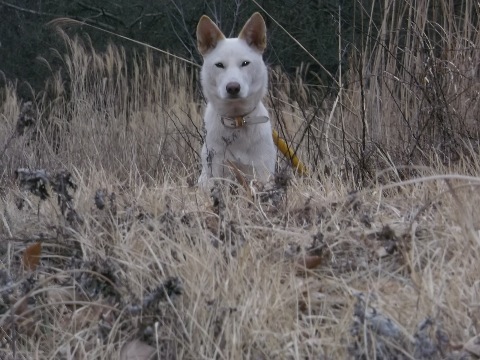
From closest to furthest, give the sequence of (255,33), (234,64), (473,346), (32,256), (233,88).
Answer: (473,346) < (32,256) < (233,88) < (234,64) < (255,33)

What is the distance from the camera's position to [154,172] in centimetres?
587

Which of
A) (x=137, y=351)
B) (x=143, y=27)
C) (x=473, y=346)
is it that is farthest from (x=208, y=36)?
(x=143, y=27)

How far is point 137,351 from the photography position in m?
2.84

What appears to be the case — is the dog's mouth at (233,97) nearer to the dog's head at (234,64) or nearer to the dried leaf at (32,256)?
the dog's head at (234,64)

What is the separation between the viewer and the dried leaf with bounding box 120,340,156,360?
2818 millimetres

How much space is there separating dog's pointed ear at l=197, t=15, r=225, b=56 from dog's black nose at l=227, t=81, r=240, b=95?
48 cm

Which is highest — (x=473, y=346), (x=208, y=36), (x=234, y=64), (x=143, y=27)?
(x=208, y=36)

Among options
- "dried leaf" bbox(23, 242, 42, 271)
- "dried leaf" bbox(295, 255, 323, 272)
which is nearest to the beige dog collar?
"dried leaf" bbox(23, 242, 42, 271)

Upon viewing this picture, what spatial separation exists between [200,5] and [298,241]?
898cm

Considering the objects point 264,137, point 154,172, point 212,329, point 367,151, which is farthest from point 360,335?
point 154,172

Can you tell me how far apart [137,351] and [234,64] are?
2.91m

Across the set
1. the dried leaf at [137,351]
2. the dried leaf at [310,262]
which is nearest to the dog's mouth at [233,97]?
the dried leaf at [310,262]

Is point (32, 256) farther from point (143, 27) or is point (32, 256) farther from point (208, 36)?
point (143, 27)

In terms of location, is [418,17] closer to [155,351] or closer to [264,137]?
[264,137]
